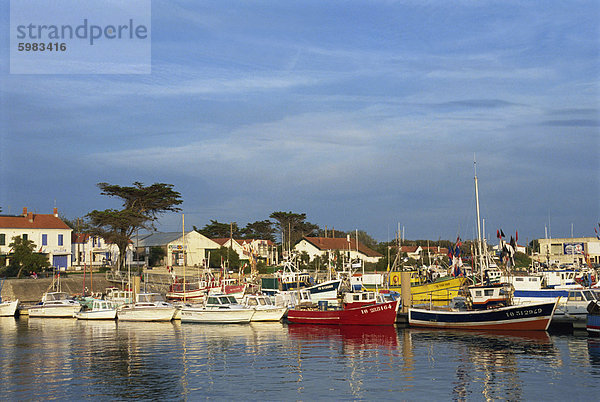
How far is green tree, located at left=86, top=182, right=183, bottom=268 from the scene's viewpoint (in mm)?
96625

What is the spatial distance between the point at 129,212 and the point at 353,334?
192 feet

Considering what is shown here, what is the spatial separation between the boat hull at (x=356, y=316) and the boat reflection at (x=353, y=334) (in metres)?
0.42

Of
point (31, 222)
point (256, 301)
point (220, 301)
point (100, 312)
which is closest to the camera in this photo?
point (220, 301)

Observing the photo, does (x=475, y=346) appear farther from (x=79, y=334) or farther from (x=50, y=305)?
A: (x=50, y=305)

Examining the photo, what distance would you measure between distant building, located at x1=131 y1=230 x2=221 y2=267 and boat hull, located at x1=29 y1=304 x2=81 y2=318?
137 ft

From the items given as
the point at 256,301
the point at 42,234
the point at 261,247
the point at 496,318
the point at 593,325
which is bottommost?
the point at 593,325

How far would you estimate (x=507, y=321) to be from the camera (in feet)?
156

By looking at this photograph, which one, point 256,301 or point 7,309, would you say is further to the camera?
point 7,309

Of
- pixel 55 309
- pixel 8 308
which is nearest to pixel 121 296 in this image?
pixel 55 309

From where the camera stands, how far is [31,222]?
10194 cm

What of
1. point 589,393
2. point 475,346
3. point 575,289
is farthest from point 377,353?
point 575,289

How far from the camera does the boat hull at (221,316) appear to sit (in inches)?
2277

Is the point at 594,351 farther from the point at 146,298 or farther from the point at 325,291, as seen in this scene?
the point at 146,298

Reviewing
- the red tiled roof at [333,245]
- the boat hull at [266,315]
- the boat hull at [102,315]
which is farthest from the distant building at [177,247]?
the boat hull at [266,315]
